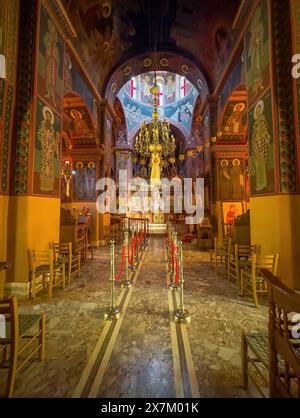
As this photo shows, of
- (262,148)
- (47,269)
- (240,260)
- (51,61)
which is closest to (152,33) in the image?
(51,61)

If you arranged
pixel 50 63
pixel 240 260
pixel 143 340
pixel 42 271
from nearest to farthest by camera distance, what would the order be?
pixel 143 340 → pixel 42 271 → pixel 240 260 → pixel 50 63

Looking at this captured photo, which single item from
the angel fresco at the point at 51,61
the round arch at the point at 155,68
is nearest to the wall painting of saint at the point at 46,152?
the angel fresco at the point at 51,61

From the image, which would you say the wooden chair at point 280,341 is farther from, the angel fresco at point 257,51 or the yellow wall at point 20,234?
the angel fresco at point 257,51

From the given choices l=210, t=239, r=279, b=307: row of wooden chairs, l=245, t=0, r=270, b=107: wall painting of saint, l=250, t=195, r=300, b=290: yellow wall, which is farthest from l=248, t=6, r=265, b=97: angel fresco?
l=210, t=239, r=279, b=307: row of wooden chairs

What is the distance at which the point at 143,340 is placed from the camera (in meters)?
3.05

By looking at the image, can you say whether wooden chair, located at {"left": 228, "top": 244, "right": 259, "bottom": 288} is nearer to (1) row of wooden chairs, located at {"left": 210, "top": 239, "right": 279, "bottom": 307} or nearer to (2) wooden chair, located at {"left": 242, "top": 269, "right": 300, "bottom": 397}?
(1) row of wooden chairs, located at {"left": 210, "top": 239, "right": 279, "bottom": 307}

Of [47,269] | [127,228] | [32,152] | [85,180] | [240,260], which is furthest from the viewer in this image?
[85,180]

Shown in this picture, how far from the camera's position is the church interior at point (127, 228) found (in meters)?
2.28

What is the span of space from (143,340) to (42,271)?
2.85 m

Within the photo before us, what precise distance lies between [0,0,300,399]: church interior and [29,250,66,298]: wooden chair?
5 cm

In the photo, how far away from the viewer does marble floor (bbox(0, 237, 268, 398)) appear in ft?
7.28

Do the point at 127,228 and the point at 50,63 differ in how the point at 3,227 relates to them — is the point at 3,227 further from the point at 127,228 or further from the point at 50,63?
the point at 50,63

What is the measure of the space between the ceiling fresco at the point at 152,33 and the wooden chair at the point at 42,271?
7.86 metres
